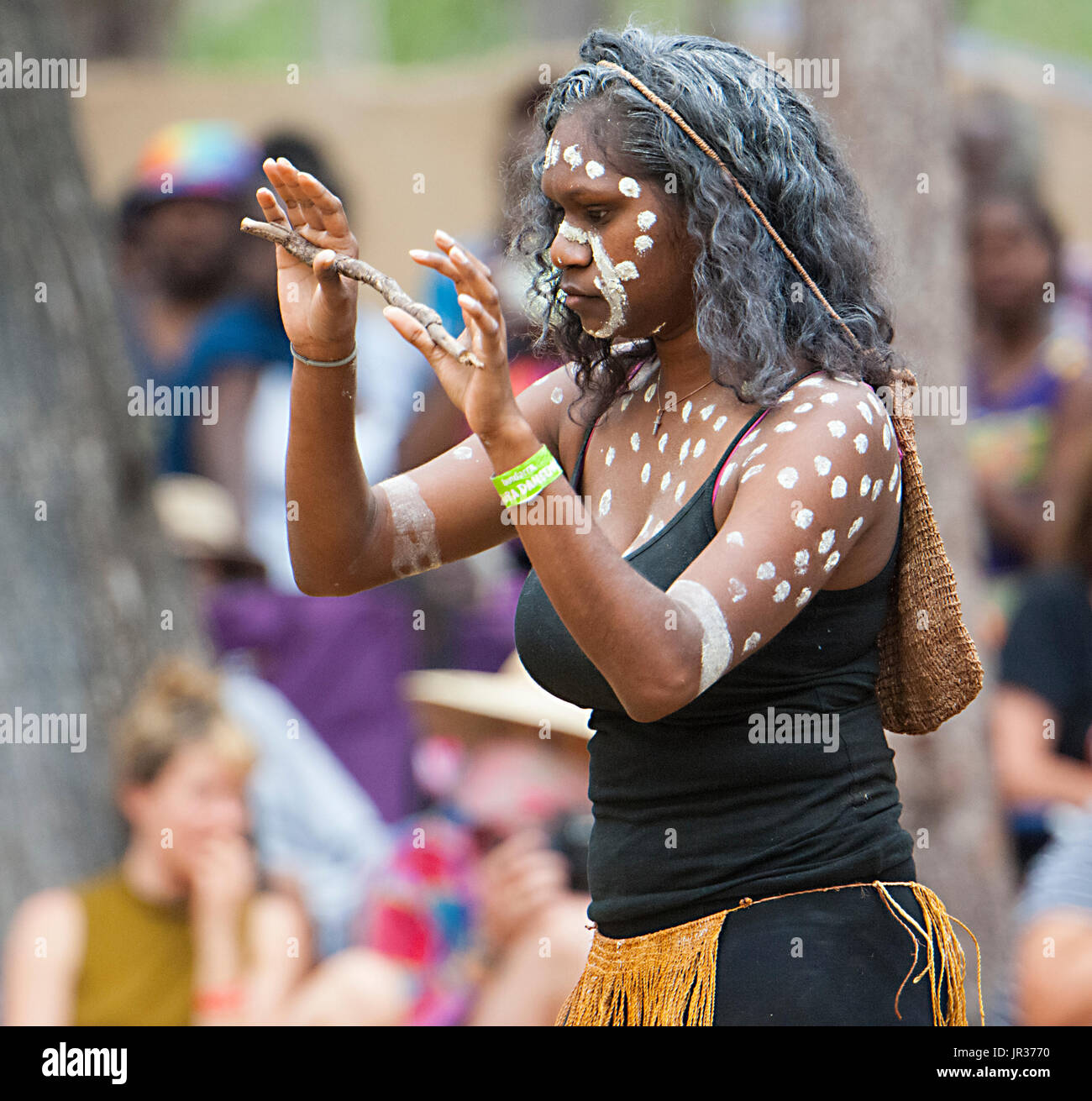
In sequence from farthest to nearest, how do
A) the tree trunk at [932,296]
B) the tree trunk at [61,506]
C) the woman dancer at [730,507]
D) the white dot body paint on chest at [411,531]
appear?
the tree trunk at [61,506] → the tree trunk at [932,296] → the white dot body paint on chest at [411,531] → the woman dancer at [730,507]

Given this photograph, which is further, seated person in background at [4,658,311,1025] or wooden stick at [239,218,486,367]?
seated person in background at [4,658,311,1025]

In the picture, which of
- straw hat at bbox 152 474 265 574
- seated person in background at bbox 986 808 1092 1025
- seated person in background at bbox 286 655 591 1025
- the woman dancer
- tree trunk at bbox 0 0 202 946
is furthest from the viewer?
straw hat at bbox 152 474 265 574

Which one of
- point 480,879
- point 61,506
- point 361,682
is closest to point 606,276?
point 480,879

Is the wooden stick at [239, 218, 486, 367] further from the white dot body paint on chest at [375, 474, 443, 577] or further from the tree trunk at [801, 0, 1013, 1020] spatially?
the tree trunk at [801, 0, 1013, 1020]

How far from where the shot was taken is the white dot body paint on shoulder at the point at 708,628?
1917 millimetres

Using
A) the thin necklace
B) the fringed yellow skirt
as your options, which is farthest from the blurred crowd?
the fringed yellow skirt

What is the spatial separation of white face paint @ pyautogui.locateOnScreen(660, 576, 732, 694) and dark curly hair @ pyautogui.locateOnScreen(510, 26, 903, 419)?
1.11 feet

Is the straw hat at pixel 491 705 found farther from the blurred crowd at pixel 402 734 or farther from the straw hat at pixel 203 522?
the straw hat at pixel 203 522

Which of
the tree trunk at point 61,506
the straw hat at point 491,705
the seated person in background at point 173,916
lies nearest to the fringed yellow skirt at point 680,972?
the straw hat at point 491,705

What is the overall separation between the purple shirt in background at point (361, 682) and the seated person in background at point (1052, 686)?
188cm

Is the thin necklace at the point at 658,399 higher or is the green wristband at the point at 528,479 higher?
the thin necklace at the point at 658,399

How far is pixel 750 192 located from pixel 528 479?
0.60 metres

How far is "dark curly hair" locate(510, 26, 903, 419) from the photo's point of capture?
2156mm
